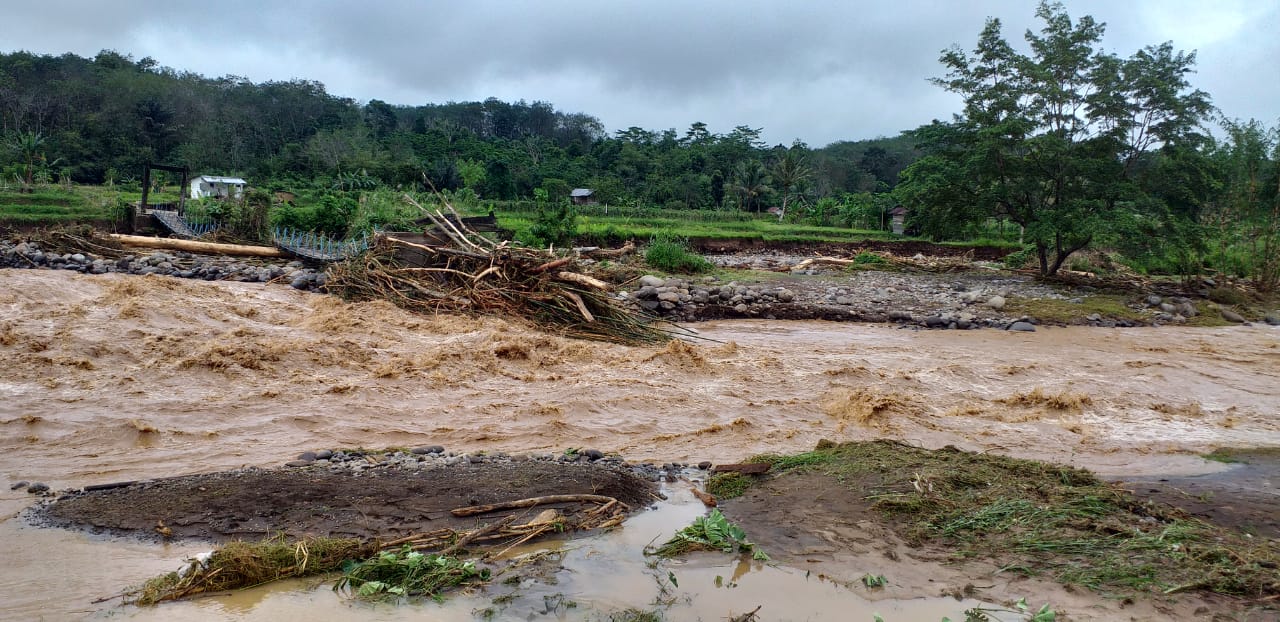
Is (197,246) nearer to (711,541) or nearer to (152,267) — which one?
(152,267)

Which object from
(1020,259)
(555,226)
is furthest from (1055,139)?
(555,226)

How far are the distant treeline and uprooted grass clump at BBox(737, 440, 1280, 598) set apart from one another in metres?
33.2

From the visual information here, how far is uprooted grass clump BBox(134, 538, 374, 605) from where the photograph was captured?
3.34 meters

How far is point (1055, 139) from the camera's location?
732 inches

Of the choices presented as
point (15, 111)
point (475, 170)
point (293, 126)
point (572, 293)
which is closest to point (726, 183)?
point (475, 170)

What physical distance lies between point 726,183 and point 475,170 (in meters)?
16.2

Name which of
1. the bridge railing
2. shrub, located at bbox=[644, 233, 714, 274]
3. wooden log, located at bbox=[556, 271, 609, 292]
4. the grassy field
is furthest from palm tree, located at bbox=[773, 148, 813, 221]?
wooden log, located at bbox=[556, 271, 609, 292]

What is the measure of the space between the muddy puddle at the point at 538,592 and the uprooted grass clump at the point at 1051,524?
0.68 metres

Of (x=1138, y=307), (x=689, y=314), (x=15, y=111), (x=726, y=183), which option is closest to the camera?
(x=689, y=314)

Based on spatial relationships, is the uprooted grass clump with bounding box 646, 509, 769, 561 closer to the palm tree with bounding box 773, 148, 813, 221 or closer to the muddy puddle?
the muddy puddle

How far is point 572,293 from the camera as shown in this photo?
38.6ft

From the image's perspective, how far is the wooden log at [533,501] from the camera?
4246 mm

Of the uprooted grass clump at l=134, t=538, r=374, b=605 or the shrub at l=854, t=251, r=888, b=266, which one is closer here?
the uprooted grass clump at l=134, t=538, r=374, b=605

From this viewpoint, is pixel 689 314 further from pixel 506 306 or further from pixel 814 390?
pixel 814 390
